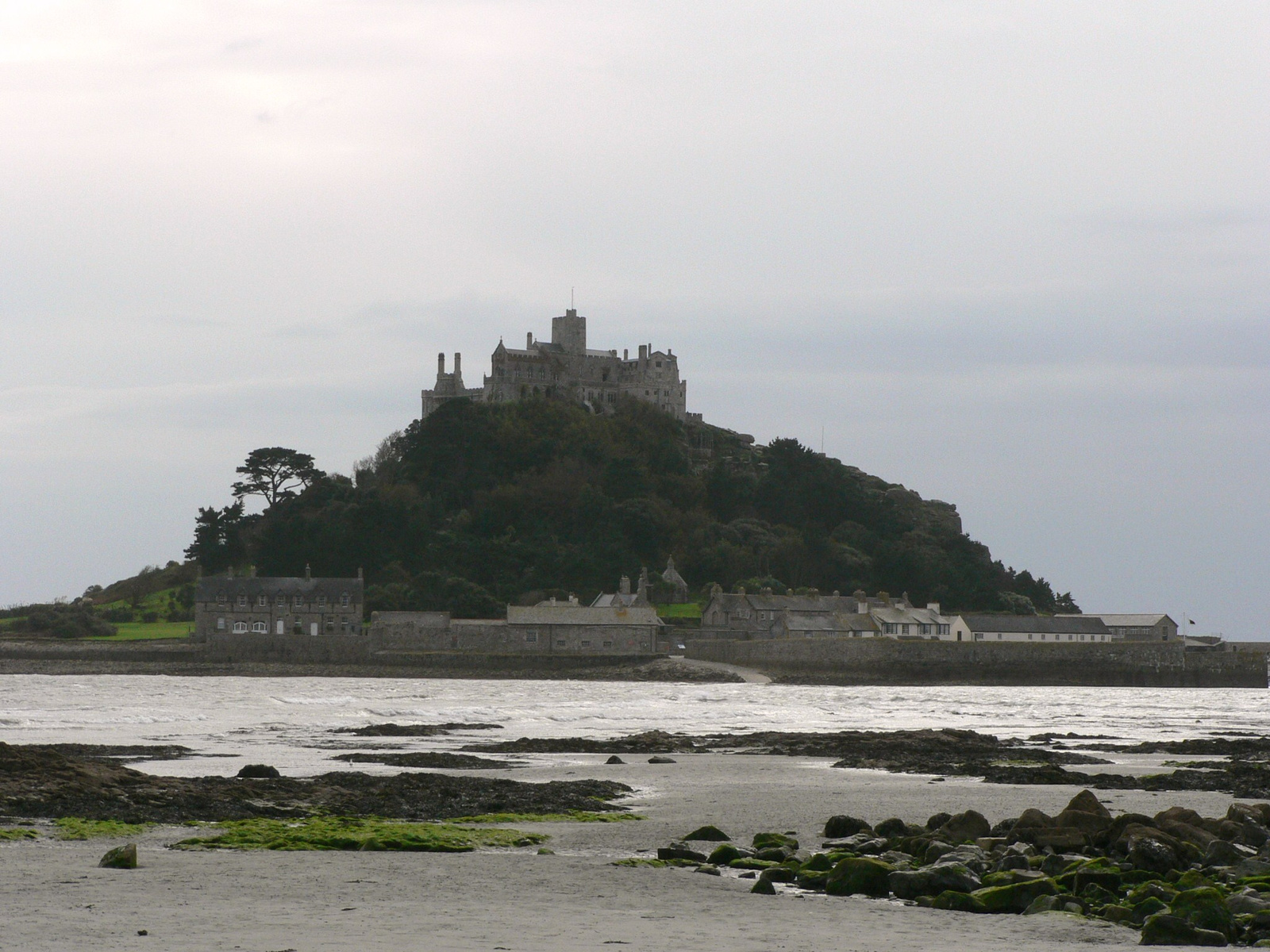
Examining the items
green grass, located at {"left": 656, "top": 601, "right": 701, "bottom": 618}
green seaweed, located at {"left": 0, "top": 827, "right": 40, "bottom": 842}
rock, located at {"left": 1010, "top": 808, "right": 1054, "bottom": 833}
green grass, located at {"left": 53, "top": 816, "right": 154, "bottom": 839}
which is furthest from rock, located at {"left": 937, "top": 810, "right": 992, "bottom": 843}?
green grass, located at {"left": 656, "top": 601, "right": 701, "bottom": 618}

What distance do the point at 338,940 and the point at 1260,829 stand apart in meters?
8.02

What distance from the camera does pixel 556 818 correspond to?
50.4 feet

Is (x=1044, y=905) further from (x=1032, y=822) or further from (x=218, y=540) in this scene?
(x=218, y=540)

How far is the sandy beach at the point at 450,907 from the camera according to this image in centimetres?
900

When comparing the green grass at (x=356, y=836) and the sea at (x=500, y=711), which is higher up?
the green grass at (x=356, y=836)

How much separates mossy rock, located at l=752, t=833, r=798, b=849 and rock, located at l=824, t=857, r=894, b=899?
5.42ft

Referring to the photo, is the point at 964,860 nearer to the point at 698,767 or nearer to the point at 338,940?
the point at 338,940

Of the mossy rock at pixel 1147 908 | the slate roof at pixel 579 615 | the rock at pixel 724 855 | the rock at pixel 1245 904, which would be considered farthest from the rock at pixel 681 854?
the slate roof at pixel 579 615

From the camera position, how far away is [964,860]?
1138 centimetres

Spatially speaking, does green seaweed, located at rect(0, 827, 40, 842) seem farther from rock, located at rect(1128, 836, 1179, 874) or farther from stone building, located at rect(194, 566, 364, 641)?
stone building, located at rect(194, 566, 364, 641)

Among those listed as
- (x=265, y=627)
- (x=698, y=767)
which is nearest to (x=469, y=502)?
(x=265, y=627)

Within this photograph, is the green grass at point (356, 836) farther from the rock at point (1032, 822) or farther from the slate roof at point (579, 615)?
the slate roof at point (579, 615)

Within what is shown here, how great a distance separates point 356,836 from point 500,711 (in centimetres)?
2419

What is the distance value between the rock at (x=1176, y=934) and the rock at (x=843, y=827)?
460 centimetres
